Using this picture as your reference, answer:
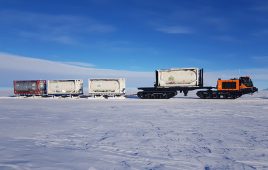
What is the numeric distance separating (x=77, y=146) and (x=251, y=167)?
14.2ft

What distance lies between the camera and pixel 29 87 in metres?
46.7

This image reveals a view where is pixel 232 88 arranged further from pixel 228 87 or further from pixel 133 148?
pixel 133 148

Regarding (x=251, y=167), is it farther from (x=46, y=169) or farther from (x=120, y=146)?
(x=46, y=169)

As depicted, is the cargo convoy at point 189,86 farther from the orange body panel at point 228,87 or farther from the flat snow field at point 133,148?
the flat snow field at point 133,148

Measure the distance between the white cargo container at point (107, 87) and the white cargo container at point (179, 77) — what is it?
654 centimetres

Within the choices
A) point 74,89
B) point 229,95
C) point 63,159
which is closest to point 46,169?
point 63,159

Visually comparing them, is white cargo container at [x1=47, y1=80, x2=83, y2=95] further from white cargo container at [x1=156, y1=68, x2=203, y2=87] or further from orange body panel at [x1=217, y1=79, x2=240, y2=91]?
orange body panel at [x1=217, y1=79, x2=240, y2=91]

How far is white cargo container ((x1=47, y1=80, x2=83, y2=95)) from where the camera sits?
44.8 meters

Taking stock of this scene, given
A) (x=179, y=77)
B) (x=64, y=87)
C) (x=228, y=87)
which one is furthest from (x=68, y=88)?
(x=228, y=87)

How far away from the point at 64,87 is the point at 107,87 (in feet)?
25.8

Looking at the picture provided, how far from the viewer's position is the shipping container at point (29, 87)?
46.2 meters

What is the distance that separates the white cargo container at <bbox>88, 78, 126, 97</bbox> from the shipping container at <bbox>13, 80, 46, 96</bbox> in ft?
30.7

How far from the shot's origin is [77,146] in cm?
750

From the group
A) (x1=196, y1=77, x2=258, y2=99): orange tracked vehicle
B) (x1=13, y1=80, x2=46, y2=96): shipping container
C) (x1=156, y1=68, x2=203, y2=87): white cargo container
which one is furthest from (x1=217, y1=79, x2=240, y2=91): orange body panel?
(x1=13, y1=80, x2=46, y2=96): shipping container
